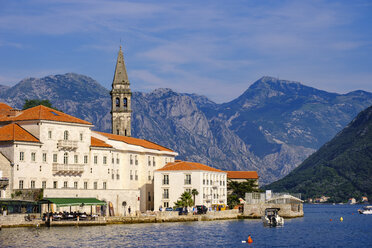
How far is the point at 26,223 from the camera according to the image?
10294 cm

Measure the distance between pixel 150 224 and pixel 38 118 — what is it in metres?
26.1

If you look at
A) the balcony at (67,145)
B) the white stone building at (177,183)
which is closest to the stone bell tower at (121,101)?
the white stone building at (177,183)

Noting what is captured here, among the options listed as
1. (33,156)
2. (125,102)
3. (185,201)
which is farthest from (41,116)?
(125,102)

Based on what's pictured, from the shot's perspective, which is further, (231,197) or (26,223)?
(231,197)

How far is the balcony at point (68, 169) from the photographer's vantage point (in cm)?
11988

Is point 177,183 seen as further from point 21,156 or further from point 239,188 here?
point 239,188

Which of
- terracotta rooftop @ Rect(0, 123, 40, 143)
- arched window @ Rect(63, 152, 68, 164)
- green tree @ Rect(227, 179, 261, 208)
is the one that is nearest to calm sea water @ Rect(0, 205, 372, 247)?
arched window @ Rect(63, 152, 68, 164)

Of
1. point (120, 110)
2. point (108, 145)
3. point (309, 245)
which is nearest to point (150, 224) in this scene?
point (108, 145)

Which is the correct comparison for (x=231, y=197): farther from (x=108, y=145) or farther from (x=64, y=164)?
(x=64, y=164)

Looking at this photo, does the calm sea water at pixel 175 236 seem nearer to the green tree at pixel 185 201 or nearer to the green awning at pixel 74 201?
the green awning at pixel 74 201

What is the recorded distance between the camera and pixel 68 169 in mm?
121812

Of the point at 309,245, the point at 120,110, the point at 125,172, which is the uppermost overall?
the point at 120,110

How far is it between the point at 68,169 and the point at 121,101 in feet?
200

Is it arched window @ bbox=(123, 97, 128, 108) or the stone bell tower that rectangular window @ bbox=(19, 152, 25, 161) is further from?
arched window @ bbox=(123, 97, 128, 108)
